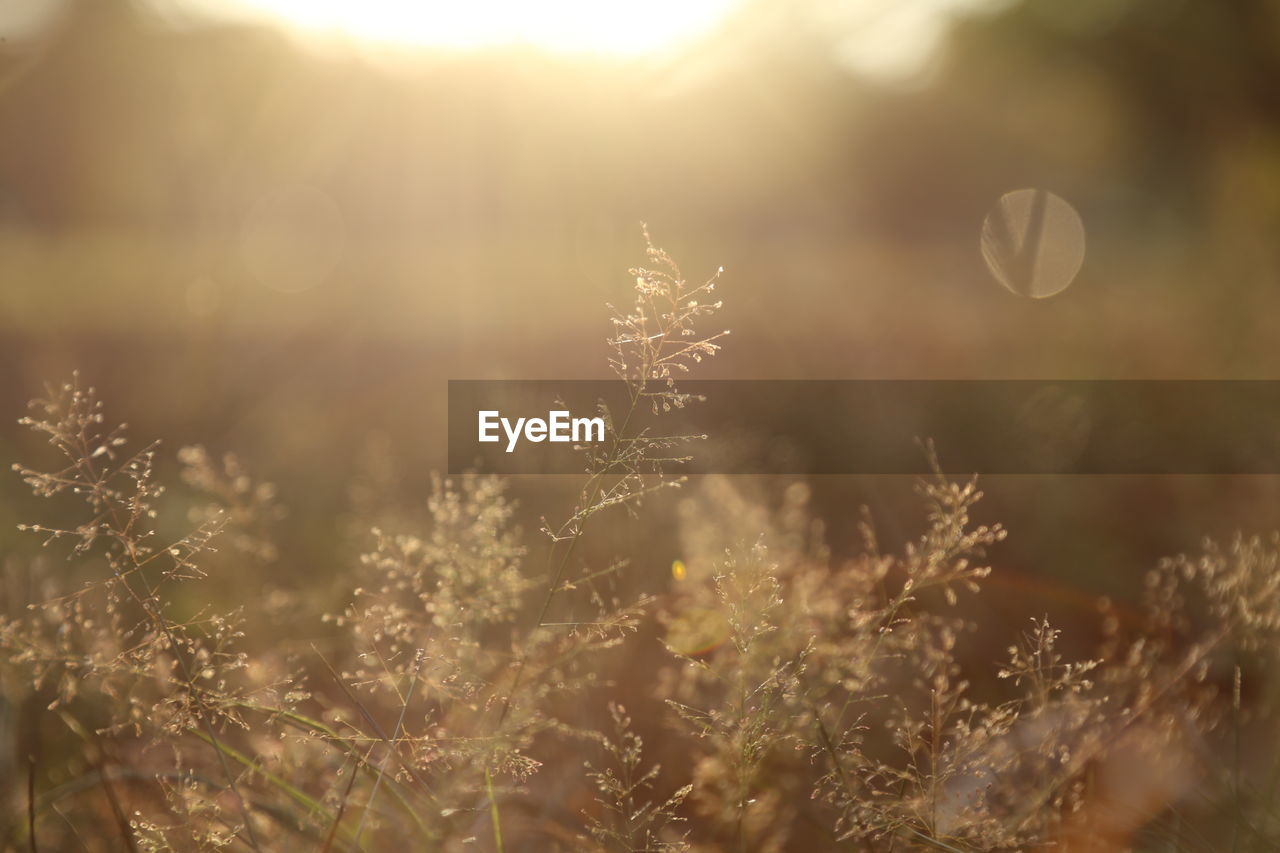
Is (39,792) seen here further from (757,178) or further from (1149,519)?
(757,178)

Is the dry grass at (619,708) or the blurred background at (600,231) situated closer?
the dry grass at (619,708)

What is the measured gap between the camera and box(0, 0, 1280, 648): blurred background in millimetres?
3756

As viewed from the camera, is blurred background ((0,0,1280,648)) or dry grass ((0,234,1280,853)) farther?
blurred background ((0,0,1280,648))

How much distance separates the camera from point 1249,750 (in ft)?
6.66

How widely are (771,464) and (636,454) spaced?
7.00 ft

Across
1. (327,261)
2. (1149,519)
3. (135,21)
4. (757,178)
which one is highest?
(135,21)

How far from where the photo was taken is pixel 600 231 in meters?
9.36

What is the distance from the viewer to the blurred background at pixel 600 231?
376 cm

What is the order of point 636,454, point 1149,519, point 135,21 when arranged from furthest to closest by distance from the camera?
1. point 135,21
2. point 1149,519
3. point 636,454

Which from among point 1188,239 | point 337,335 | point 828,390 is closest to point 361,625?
point 828,390

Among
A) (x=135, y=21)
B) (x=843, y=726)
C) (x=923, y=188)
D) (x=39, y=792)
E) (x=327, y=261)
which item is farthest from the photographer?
(x=923, y=188)

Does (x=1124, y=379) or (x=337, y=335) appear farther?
(x=337, y=335)

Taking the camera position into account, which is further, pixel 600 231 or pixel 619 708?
pixel 600 231

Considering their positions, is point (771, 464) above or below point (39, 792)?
above
